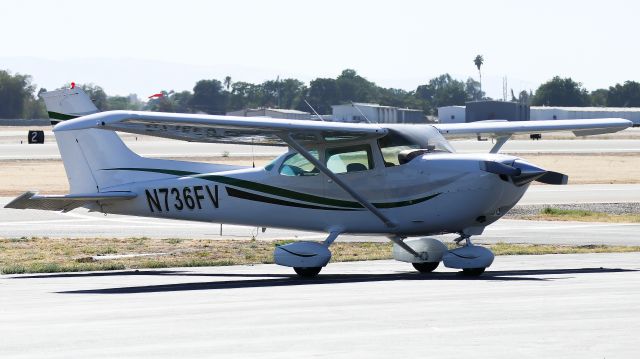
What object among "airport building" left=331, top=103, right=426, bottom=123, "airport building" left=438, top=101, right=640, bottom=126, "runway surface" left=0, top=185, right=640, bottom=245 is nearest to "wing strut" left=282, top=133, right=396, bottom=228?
"runway surface" left=0, top=185, right=640, bottom=245

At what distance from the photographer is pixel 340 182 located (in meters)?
16.7

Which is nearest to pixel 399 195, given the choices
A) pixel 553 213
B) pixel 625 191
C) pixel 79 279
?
pixel 79 279

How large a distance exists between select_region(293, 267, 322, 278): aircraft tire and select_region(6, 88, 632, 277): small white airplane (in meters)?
0.02

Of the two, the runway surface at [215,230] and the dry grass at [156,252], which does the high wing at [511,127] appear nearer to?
the dry grass at [156,252]

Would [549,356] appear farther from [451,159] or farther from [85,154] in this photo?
[85,154]

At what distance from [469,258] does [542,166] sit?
42.7 m

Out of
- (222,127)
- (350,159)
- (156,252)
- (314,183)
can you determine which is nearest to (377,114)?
(156,252)

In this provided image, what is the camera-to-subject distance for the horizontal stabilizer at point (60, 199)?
16766 mm

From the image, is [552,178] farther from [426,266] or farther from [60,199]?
[60,199]

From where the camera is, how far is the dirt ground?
147ft

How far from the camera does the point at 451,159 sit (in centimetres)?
1625

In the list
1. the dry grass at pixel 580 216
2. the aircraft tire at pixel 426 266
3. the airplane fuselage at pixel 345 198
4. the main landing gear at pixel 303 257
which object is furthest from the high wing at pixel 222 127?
the dry grass at pixel 580 216

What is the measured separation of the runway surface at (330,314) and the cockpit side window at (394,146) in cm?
163

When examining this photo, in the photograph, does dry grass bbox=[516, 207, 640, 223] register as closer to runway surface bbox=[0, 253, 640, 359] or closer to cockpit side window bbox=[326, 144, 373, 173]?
runway surface bbox=[0, 253, 640, 359]
